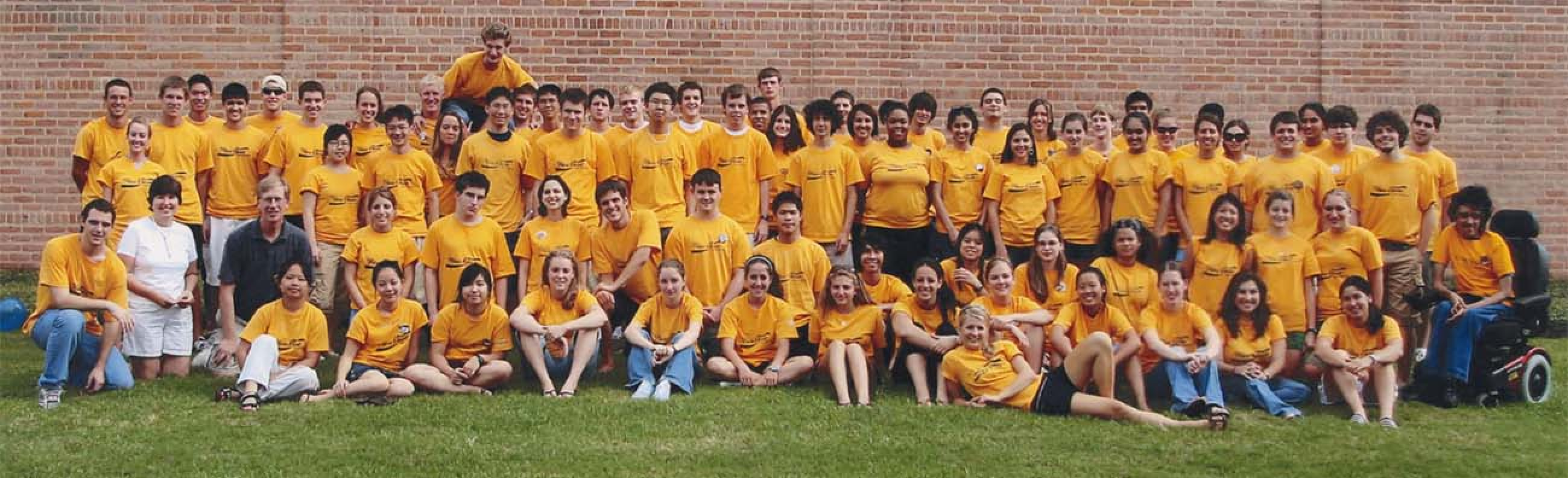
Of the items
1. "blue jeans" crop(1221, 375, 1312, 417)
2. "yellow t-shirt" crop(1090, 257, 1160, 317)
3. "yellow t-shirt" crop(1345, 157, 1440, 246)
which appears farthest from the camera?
"yellow t-shirt" crop(1345, 157, 1440, 246)

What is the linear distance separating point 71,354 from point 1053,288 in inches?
230

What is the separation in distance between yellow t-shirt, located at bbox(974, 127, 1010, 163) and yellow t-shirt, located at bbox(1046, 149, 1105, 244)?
1.66ft

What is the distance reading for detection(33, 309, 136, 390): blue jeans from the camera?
9297 millimetres

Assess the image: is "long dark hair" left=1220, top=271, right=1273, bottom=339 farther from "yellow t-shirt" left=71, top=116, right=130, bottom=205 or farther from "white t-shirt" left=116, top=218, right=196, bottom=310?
"yellow t-shirt" left=71, top=116, right=130, bottom=205

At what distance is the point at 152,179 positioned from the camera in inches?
414

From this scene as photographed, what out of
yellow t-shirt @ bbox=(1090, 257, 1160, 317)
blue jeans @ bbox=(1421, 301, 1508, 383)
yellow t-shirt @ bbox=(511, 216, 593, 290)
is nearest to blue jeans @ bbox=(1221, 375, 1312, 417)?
yellow t-shirt @ bbox=(1090, 257, 1160, 317)

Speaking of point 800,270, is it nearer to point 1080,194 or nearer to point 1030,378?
point 1030,378

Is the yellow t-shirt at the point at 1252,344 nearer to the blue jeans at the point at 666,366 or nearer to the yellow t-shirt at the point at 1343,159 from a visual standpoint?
the yellow t-shirt at the point at 1343,159

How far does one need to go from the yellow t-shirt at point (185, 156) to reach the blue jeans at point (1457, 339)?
794 cm

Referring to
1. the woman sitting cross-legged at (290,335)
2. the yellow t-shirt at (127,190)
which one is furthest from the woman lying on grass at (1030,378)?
the yellow t-shirt at (127,190)

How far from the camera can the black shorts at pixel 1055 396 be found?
894 cm

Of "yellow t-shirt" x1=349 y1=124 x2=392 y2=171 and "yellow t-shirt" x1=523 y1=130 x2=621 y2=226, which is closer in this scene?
"yellow t-shirt" x1=523 y1=130 x2=621 y2=226

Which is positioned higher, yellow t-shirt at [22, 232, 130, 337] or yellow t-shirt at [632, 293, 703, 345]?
yellow t-shirt at [22, 232, 130, 337]

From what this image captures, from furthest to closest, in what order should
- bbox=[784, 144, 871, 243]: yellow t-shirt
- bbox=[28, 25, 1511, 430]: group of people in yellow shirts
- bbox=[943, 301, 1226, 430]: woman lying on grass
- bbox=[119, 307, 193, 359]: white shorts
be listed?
bbox=[784, 144, 871, 243]: yellow t-shirt
bbox=[119, 307, 193, 359]: white shorts
bbox=[28, 25, 1511, 430]: group of people in yellow shirts
bbox=[943, 301, 1226, 430]: woman lying on grass
